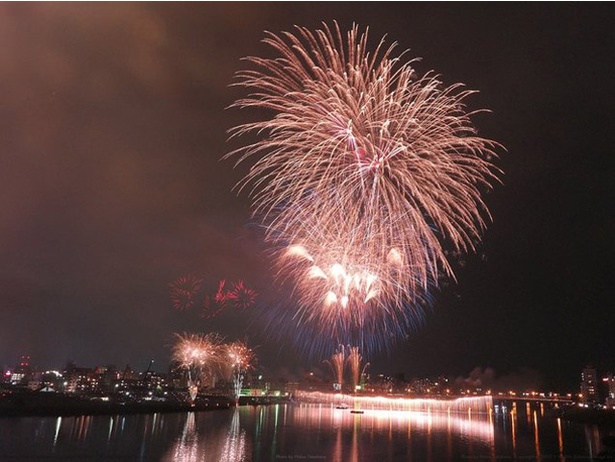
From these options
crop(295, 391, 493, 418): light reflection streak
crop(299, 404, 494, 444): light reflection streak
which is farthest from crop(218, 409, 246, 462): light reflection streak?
crop(295, 391, 493, 418): light reflection streak

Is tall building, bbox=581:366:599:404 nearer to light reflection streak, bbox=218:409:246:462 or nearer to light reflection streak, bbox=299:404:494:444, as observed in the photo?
light reflection streak, bbox=299:404:494:444

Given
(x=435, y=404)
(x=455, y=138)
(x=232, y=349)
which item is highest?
(x=455, y=138)

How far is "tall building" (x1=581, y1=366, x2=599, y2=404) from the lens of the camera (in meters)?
154

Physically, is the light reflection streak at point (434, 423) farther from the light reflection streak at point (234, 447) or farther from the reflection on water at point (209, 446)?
the reflection on water at point (209, 446)

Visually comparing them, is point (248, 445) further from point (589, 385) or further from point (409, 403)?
point (589, 385)

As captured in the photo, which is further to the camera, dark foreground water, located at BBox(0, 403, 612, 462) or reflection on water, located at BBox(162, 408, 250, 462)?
dark foreground water, located at BBox(0, 403, 612, 462)

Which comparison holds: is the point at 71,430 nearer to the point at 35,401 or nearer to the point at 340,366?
the point at 35,401

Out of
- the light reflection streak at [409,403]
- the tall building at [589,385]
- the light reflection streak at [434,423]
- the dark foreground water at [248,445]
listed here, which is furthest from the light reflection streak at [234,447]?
the tall building at [589,385]

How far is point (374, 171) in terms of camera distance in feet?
71.4

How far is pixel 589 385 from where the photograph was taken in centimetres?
17475

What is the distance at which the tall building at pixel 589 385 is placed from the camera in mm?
153725

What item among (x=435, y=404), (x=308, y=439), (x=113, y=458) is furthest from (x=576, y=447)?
(x=435, y=404)

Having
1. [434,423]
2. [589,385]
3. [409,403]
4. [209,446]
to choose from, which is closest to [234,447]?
[209,446]

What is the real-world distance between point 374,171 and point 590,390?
182664 mm
